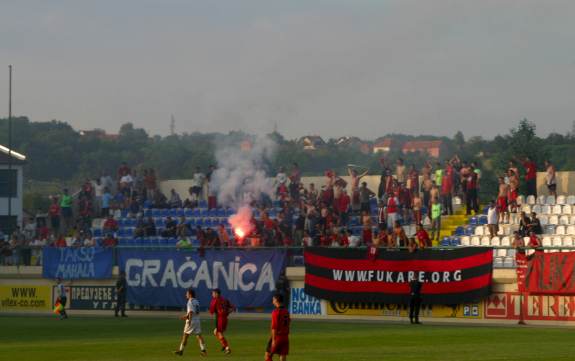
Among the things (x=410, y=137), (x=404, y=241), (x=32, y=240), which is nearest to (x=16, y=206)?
(x=32, y=240)

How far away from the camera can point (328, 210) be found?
4831cm

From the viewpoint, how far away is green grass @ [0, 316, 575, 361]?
27.2 m

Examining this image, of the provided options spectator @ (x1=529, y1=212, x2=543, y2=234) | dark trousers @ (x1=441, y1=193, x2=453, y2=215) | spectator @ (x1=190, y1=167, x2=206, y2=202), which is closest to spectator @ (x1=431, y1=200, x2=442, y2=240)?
dark trousers @ (x1=441, y1=193, x2=453, y2=215)

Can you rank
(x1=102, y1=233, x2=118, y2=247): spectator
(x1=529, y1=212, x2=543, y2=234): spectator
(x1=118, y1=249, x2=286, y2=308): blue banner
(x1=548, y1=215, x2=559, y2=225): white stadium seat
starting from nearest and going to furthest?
(x1=529, y1=212, x2=543, y2=234): spectator, (x1=548, y1=215, x2=559, y2=225): white stadium seat, (x1=118, y1=249, x2=286, y2=308): blue banner, (x1=102, y1=233, x2=118, y2=247): spectator

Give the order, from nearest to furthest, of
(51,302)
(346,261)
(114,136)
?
(346,261) < (51,302) < (114,136)

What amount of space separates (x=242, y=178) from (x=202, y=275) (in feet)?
30.3

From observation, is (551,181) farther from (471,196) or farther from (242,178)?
(242,178)

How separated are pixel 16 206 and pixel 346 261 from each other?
34.8 m

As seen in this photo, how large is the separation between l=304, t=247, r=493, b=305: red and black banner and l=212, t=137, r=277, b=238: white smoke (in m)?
5.13

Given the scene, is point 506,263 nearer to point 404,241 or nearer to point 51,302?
point 404,241

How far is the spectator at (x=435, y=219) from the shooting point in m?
46.8

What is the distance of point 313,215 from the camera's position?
4834 centimetres

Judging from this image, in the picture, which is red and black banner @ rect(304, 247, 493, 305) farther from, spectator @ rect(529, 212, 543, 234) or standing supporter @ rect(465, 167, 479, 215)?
standing supporter @ rect(465, 167, 479, 215)

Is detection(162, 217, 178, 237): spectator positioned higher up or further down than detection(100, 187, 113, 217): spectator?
further down
